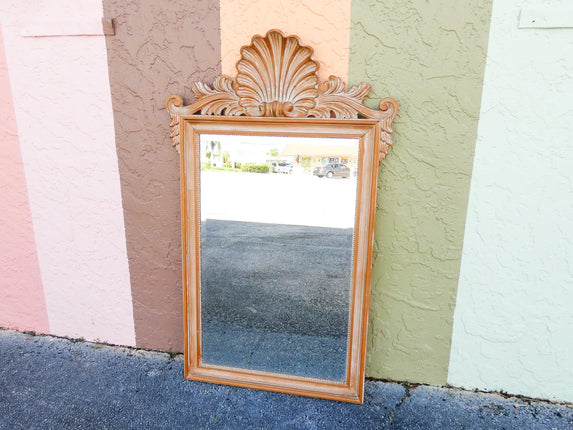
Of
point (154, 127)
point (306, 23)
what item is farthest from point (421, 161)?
point (154, 127)

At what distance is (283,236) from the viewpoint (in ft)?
6.49

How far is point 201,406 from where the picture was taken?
177 cm

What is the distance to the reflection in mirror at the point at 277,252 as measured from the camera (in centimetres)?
172

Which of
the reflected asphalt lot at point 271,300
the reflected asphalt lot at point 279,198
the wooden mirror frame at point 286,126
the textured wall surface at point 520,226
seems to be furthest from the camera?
the reflected asphalt lot at point 271,300

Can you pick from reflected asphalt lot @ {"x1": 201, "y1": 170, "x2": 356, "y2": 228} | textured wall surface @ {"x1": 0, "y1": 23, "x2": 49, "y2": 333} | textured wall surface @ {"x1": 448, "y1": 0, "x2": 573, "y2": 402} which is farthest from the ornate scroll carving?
textured wall surface @ {"x1": 0, "y1": 23, "x2": 49, "y2": 333}

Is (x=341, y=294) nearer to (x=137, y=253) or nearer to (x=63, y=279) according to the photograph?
(x=137, y=253)

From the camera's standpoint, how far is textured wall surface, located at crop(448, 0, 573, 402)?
1521mm

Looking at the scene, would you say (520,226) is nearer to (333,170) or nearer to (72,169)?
(333,170)

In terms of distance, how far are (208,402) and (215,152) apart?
4.52ft

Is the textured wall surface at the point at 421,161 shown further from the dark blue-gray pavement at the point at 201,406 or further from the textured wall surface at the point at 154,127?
the textured wall surface at the point at 154,127

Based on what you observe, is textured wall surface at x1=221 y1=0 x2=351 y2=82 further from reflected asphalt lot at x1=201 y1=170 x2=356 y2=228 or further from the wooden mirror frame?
reflected asphalt lot at x1=201 y1=170 x2=356 y2=228

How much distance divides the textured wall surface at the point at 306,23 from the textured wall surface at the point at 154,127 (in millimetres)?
130


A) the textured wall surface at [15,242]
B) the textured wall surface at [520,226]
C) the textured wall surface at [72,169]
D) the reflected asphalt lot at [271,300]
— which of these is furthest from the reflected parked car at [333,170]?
the textured wall surface at [15,242]

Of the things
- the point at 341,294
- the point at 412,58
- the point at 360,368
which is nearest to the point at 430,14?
the point at 412,58
